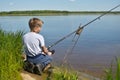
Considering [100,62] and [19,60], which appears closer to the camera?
[19,60]

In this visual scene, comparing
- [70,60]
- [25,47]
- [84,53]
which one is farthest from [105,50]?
[25,47]

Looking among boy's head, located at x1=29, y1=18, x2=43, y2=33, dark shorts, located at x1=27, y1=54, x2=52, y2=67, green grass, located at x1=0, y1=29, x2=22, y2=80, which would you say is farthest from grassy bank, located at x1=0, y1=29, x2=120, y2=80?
boy's head, located at x1=29, y1=18, x2=43, y2=33

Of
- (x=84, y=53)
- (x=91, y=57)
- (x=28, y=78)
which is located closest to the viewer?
(x=28, y=78)

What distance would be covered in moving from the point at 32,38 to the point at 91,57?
701 centimetres

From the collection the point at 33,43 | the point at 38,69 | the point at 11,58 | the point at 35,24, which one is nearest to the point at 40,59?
the point at 38,69

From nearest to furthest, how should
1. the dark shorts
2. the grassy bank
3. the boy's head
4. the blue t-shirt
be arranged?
1. the grassy bank
2. the boy's head
3. the blue t-shirt
4. the dark shorts

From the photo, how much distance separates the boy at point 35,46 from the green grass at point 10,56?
0.77 ft

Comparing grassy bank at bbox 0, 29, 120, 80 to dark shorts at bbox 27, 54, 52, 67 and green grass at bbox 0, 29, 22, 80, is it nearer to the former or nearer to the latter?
green grass at bbox 0, 29, 22, 80

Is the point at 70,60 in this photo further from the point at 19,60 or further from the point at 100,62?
the point at 19,60

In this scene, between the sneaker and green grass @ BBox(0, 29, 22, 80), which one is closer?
green grass @ BBox(0, 29, 22, 80)

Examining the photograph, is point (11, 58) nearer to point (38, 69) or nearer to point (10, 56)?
point (10, 56)

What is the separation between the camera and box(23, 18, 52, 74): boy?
7.26m

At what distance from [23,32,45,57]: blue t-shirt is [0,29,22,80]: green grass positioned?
0.25 meters

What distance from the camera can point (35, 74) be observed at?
7445 mm
